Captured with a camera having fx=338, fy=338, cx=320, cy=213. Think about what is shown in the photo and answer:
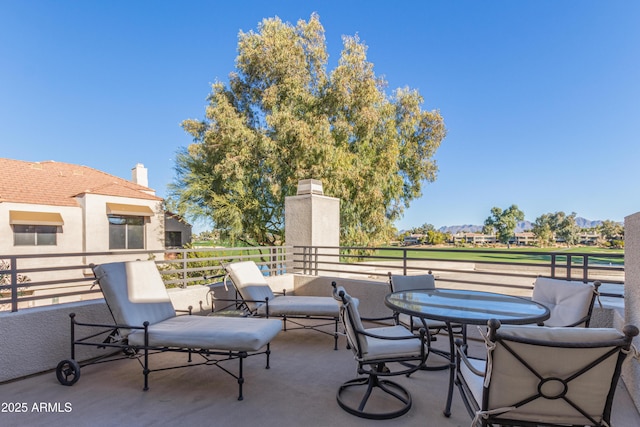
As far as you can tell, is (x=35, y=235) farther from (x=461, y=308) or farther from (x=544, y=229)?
(x=544, y=229)

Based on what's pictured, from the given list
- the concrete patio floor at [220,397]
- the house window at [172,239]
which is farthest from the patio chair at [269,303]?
the house window at [172,239]

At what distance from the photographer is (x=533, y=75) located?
57.0ft

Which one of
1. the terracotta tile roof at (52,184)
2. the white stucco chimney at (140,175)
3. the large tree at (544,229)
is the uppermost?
the white stucco chimney at (140,175)

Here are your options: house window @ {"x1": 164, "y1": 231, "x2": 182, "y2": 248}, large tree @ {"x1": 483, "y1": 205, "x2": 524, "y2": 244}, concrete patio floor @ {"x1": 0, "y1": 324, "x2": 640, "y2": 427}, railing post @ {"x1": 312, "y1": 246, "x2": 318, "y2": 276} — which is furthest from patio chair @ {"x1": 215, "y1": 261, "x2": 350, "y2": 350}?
large tree @ {"x1": 483, "y1": 205, "x2": 524, "y2": 244}

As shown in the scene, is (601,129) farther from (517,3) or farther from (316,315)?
(316,315)

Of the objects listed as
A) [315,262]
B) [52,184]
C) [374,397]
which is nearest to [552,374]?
[374,397]

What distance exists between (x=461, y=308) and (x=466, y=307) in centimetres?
7

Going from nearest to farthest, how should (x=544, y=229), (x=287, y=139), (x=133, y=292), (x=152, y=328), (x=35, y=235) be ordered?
(x=152, y=328)
(x=133, y=292)
(x=287, y=139)
(x=35, y=235)
(x=544, y=229)

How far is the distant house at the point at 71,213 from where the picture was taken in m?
11.8

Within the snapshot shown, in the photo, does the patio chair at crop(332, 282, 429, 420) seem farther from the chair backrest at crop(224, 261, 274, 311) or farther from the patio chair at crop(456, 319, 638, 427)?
the chair backrest at crop(224, 261, 274, 311)

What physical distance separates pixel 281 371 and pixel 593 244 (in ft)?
218

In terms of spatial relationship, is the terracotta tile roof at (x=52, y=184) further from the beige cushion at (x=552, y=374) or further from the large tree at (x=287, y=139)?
the beige cushion at (x=552, y=374)

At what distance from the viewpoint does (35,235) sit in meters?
12.3

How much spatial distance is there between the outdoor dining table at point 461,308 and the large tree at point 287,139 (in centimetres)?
866
